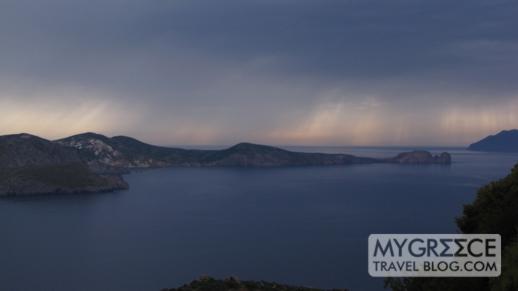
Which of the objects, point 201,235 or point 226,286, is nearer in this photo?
point 226,286

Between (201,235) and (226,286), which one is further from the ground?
(226,286)

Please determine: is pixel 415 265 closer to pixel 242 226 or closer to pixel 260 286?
pixel 260 286

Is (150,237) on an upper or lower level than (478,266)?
lower

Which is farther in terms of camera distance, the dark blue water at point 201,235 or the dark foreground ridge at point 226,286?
the dark blue water at point 201,235

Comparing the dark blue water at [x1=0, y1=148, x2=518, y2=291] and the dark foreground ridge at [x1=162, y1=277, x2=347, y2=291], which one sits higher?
the dark foreground ridge at [x1=162, y1=277, x2=347, y2=291]

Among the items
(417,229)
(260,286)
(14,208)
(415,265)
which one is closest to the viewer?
(415,265)

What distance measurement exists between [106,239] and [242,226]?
1466 inches

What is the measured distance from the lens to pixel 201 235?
10106 cm

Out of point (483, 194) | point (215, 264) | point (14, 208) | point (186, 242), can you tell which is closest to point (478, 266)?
point (483, 194)

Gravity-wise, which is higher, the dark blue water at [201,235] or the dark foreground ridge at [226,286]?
the dark foreground ridge at [226,286]

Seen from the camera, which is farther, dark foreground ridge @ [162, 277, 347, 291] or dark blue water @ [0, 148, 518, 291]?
dark blue water @ [0, 148, 518, 291]

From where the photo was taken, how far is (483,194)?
30766 millimetres

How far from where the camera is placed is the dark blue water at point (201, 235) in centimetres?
6788

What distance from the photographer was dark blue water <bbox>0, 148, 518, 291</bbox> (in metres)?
67.9
